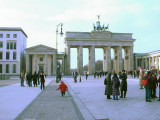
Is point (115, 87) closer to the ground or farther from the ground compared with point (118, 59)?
closer to the ground

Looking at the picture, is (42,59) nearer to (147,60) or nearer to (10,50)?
(10,50)

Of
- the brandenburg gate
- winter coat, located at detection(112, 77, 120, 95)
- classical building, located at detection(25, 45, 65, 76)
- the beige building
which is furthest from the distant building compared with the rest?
winter coat, located at detection(112, 77, 120, 95)

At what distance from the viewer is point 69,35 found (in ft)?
253

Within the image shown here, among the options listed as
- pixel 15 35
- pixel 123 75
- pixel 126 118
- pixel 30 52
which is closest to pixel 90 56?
pixel 30 52

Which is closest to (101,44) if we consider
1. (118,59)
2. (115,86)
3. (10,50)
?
(118,59)

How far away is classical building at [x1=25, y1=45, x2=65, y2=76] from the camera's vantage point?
72.4 meters

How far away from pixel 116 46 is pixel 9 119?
75.8 meters

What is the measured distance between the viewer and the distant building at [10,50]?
7206 centimetres

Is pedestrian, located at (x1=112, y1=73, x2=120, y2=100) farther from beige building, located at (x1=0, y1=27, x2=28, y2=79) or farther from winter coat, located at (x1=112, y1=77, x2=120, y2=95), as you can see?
beige building, located at (x1=0, y1=27, x2=28, y2=79)

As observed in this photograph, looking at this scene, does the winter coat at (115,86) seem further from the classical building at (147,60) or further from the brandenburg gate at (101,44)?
the classical building at (147,60)

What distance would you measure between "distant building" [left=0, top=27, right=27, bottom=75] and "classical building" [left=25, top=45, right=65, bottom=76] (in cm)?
373

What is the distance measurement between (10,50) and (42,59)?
37.8 feet

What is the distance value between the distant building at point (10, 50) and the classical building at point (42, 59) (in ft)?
12.2

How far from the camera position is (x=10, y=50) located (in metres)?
73.0
